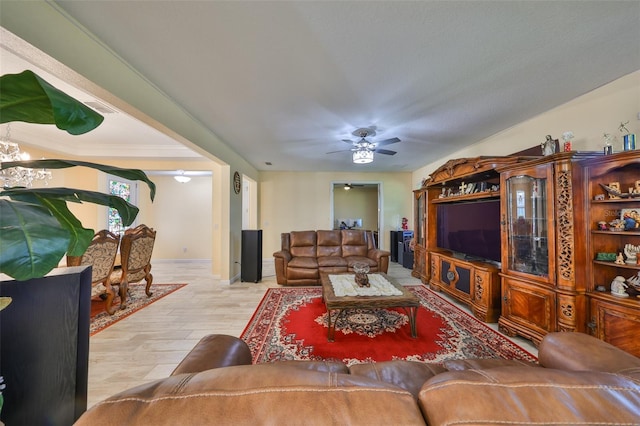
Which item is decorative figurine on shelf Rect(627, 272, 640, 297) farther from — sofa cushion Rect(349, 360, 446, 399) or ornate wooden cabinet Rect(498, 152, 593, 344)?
sofa cushion Rect(349, 360, 446, 399)

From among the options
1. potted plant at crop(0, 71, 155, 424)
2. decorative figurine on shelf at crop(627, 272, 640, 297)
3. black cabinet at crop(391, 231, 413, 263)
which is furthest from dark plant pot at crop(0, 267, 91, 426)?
black cabinet at crop(391, 231, 413, 263)

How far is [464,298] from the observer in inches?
114

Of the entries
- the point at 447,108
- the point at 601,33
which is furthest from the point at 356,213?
the point at 601,33

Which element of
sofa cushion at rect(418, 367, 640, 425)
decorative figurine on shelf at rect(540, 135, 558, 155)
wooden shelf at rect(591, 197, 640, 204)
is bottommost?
sofa cushion at rect(418, 367, 640, 425)

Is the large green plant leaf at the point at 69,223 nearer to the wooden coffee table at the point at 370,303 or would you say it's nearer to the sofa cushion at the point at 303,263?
the wooden coffee table at the point at 370,303

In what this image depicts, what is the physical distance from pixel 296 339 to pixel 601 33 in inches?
132

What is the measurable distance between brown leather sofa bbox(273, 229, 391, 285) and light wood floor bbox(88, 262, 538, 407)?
0.52 m

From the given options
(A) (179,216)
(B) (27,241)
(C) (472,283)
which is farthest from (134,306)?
(C) (472,283)

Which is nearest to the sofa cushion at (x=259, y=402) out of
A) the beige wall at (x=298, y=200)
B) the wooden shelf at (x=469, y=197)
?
the wooden shelf at (x=469, y=197)

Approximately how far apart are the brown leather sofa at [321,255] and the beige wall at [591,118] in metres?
2.61

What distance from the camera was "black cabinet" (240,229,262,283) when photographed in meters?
4.14

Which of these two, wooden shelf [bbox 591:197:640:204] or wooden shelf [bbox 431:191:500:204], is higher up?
wooden shelf [bbox 431:191:500:204]

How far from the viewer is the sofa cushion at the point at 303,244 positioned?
14.6 ft

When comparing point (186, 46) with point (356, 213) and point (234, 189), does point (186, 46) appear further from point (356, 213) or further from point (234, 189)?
point (356, 213)
